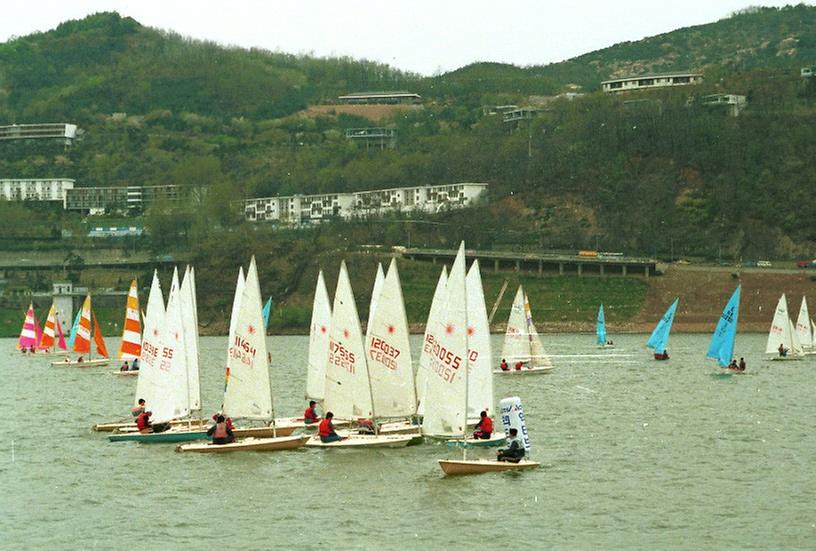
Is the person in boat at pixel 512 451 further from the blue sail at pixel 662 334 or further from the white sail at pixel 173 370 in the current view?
the blue sail at pixel 662 334

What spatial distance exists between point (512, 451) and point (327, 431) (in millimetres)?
8019

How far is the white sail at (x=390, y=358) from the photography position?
60.2 m

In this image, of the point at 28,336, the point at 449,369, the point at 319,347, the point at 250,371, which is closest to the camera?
the point at 449,369

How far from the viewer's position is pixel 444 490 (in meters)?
52.4

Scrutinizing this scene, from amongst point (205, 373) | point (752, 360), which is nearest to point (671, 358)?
point (752, 360)

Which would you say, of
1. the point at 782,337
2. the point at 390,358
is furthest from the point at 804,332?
the point at 390,358

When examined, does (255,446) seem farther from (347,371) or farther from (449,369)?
(449,369)

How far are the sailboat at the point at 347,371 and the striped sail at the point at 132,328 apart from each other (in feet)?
116

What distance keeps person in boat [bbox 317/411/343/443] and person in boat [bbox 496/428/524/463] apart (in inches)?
290

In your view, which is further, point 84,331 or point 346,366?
point 84,331

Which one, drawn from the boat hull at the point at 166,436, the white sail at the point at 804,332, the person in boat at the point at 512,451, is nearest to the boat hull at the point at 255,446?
the boat hull at the point at 166,436

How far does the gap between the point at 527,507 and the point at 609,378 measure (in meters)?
53.0

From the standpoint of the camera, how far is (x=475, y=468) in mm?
54375

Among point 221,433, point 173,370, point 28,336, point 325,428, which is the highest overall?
point 173,370
